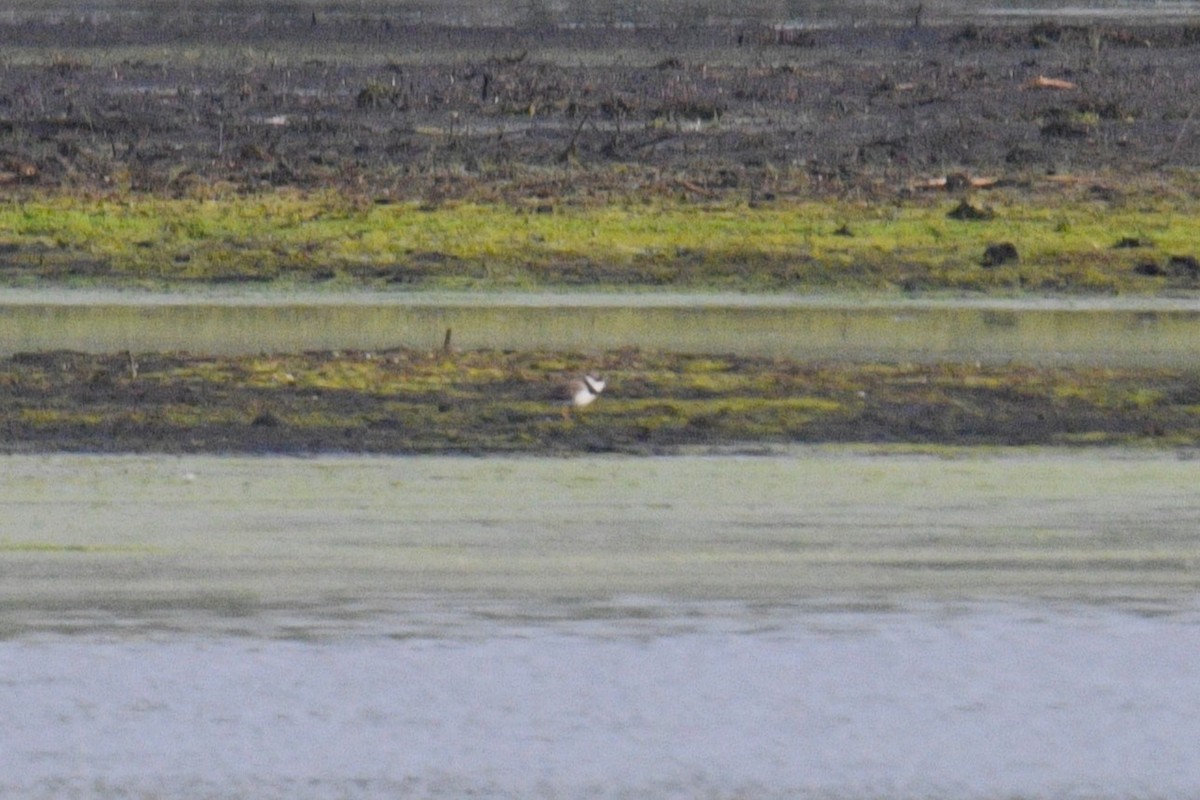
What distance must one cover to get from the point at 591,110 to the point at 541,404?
1479 centimetres

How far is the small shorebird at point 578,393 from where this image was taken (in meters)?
11.9

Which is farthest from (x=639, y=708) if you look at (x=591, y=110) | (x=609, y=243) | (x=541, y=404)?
(x=591, y=110)

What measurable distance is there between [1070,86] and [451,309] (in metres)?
13.8

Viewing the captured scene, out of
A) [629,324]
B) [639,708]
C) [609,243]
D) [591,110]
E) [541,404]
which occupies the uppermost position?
[591,110]

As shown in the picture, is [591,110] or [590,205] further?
[591,110]

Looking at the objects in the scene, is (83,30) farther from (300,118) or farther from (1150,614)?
(1150,614)

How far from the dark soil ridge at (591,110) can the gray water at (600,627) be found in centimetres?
1125

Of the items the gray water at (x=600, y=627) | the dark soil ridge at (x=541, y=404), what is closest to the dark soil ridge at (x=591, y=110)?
the dark soil ridge at (x=541, y=404)

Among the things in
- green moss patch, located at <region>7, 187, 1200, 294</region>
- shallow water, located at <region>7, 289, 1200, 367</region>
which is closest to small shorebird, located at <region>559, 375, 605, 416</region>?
shallow water, located at <region>7, 289, 1200, 367</region>

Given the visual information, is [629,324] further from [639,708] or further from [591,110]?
[591,110]

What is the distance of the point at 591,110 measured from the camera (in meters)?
26.6

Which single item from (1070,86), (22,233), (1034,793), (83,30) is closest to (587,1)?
(83,30)

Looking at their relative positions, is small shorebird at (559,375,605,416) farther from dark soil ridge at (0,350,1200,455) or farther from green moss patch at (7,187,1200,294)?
green moss patch at (7,187,1200,294)

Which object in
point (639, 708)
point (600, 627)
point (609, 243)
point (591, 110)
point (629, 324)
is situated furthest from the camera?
point (591, 110)
